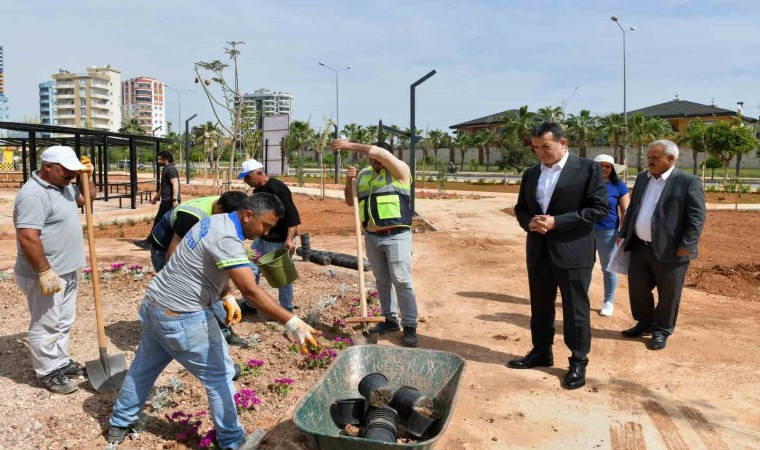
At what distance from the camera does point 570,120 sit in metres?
59.2

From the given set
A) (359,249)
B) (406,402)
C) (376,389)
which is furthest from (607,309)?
(376,389)

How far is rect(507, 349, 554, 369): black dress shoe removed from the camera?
491 cm

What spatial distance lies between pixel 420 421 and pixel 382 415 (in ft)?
0.79

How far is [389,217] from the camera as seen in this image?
204 inches

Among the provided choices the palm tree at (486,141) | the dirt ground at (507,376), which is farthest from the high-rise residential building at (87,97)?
the dirt ground at (507,376)

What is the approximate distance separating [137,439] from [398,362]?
5.43 ft

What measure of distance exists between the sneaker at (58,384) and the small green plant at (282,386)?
1.37 metres

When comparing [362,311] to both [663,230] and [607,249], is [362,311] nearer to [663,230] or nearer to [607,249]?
[663,230]

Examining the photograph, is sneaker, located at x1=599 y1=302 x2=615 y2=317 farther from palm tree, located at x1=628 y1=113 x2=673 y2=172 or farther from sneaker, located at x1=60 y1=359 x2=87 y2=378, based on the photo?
palm tree, located at x1=628 y1=113 x2=673 y2=172

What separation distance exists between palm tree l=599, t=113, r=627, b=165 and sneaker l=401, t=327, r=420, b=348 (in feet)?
176

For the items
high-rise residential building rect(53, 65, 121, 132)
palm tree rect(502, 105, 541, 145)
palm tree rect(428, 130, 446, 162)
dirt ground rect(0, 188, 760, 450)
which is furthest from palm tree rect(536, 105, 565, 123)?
high-rise residential building rect(53, 65, 121, 132)

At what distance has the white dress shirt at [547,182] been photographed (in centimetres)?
452

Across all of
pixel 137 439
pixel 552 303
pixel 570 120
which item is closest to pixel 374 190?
pixel 552 303

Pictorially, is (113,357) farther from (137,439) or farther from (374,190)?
(374,190)
